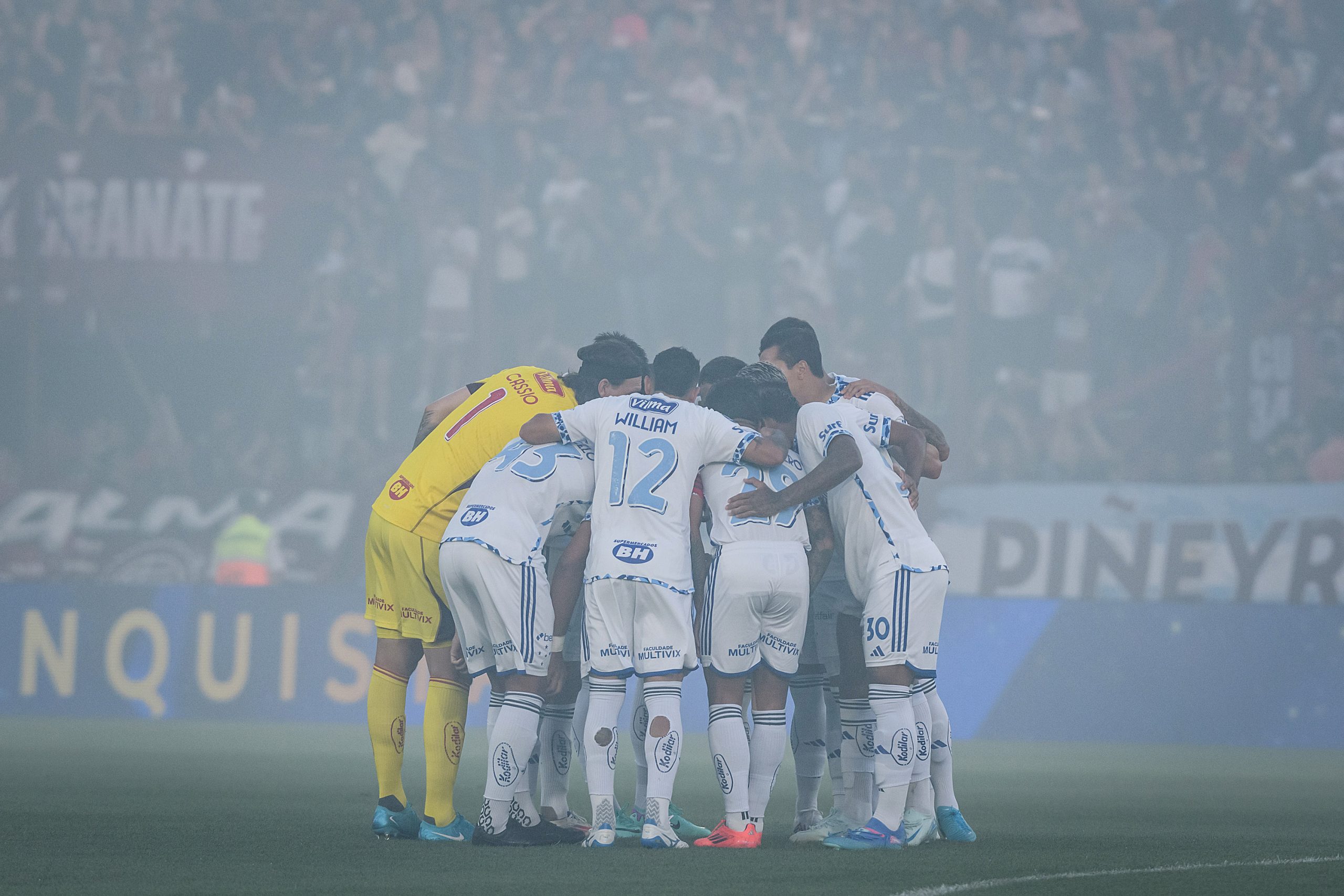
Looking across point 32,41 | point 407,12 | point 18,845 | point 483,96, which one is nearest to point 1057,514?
point 483,96

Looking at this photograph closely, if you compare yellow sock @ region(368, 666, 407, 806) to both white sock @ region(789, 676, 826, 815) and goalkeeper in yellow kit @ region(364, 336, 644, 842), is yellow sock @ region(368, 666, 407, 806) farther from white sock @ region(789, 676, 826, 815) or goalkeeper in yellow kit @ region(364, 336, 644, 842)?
white sock @ region(789, 676, 826, 815)

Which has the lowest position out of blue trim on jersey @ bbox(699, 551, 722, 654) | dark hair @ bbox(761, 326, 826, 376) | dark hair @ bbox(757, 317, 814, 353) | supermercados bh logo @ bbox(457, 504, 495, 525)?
blue trim on jersey @ bbox(699, 551, 722, 654)

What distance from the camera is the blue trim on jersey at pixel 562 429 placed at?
19.2ft

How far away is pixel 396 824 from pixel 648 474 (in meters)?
1.76

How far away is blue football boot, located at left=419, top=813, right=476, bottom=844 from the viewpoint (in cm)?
573

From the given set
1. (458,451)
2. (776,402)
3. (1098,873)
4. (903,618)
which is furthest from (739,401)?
(1098,873)

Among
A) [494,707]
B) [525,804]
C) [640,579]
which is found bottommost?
[525,804]

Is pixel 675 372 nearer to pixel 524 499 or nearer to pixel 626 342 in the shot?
pixel 626 342

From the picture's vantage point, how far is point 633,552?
5.56 metres

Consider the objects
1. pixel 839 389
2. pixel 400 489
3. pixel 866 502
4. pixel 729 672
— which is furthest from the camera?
pixel 839 389

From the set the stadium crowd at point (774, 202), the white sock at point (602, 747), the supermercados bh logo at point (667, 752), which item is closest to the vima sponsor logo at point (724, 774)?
the supermercados bh logo at point (667, 752)

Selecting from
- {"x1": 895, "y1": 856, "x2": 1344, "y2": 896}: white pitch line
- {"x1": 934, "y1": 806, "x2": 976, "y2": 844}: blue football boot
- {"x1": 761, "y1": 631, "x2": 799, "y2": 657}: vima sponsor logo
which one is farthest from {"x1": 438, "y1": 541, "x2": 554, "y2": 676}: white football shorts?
{"x1": 895, "y1": 856, "x2": 1344, "y2": 896}: white pitch line

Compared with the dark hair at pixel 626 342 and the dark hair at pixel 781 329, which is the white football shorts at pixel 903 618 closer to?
the dark hair at pixel 781 329

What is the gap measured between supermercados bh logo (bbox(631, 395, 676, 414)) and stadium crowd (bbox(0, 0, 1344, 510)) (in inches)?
410
